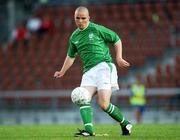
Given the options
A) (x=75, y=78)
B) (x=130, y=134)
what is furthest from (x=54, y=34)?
(x=130, y=134)

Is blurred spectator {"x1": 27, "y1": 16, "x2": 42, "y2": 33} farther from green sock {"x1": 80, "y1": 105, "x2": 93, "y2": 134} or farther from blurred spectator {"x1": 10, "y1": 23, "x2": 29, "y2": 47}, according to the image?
green sock {"x1": 80, "y1": 105, "x2": 93, "y2": 134}

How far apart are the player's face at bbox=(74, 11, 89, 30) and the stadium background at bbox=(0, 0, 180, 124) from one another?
1198 cm

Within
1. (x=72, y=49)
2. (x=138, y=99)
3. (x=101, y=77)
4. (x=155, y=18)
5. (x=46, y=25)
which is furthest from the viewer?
(x=46, y=25)

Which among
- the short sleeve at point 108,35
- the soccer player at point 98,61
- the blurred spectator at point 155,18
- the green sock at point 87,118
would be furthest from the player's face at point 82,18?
the blurred spectator at point 155,18

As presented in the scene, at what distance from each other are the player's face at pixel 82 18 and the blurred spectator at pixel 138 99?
12.8 meters

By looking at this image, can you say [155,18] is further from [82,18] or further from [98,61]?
[82,18]

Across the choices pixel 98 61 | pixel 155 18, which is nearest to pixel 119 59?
pixel 98 61

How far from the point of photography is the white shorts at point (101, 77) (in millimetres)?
12680

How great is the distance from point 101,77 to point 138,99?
1306cm

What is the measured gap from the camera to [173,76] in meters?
27.3

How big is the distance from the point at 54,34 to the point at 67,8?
1426 millimetres

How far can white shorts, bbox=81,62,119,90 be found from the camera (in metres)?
12.7

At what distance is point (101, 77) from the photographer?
12711 mm

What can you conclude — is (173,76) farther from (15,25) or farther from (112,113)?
(112,113)
